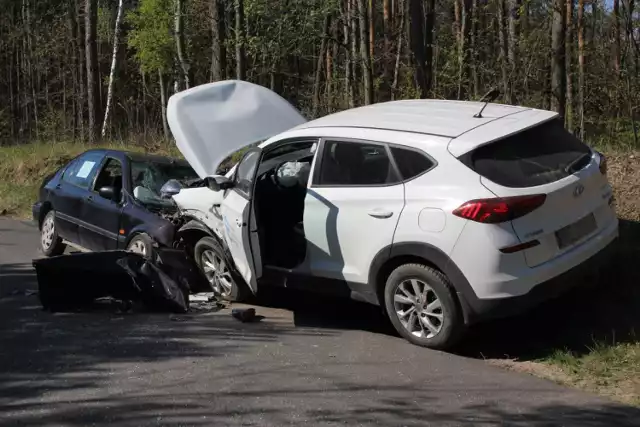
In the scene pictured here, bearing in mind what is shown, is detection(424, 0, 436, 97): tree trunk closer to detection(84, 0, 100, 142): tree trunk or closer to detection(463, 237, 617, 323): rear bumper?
detection(463, 237, 617, 323): rear bumper

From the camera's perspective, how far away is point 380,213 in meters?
6.07

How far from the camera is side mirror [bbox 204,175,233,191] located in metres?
7.12

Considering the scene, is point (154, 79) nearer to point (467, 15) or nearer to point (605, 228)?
point (467, 15)

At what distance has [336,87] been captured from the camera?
18359mm

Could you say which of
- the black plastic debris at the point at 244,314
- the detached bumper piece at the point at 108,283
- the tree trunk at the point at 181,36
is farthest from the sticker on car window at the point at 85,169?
the tree trunk at the point at 181,36

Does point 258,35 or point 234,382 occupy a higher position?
point 258,35

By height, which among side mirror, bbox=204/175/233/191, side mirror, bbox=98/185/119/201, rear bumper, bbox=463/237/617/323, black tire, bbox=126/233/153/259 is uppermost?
side mirror, bbox=204/175/233/191

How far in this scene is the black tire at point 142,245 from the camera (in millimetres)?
8055

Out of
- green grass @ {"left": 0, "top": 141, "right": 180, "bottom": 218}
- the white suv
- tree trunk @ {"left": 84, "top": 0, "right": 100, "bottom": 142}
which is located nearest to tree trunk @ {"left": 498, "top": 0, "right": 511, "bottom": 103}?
green grass @ {"left": 0, "top": 141, "right": 180, "bottom": 218}

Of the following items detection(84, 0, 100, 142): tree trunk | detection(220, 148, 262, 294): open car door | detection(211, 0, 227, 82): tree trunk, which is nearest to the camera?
detection(220, 148, 262, 294): open car door

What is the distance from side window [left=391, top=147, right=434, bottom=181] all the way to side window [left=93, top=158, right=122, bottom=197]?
14.4ft

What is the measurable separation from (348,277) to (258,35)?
14.4 m

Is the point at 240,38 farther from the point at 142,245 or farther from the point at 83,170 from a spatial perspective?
the point at 142,245

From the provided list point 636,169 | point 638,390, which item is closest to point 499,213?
point 638,390
